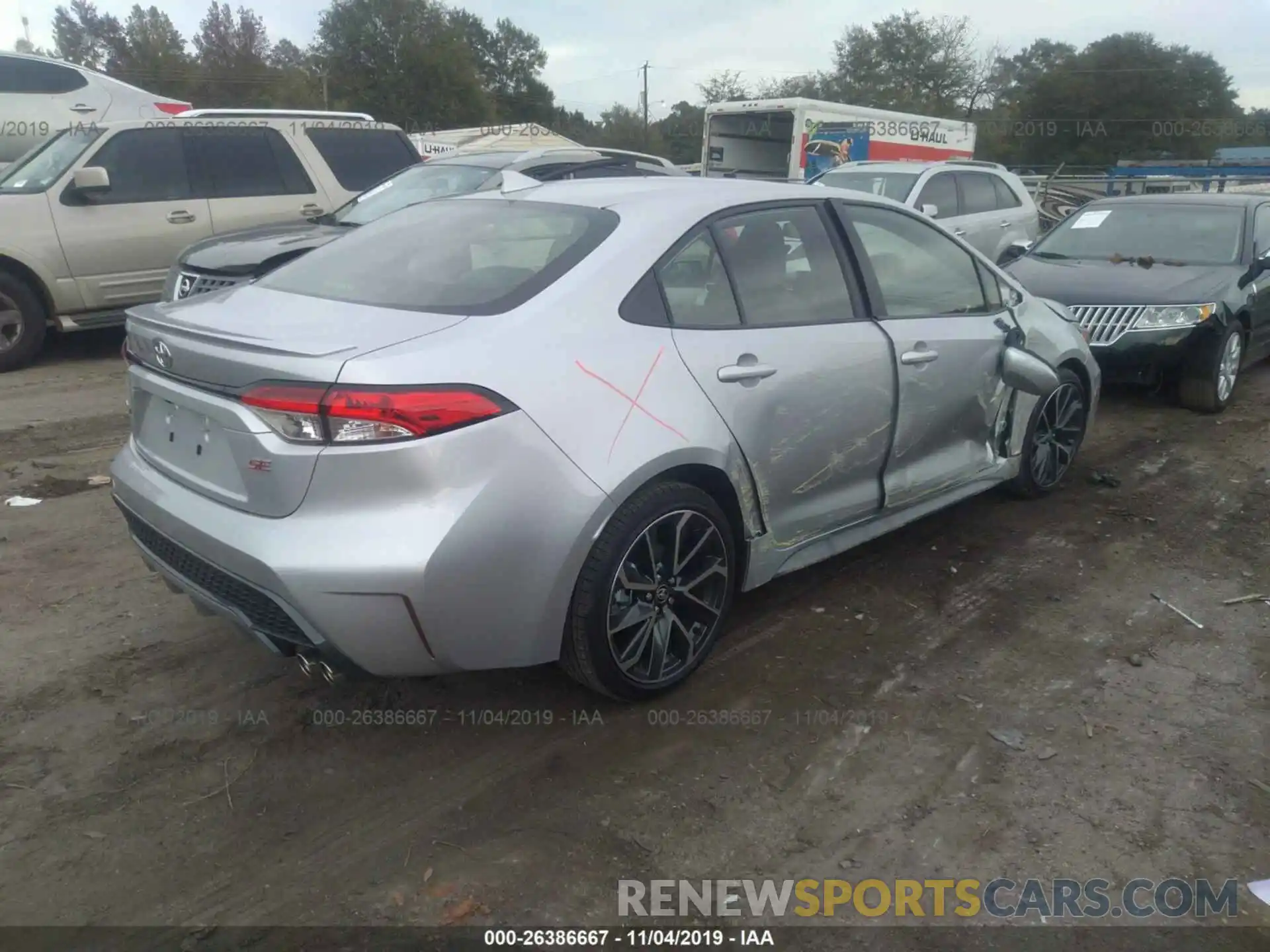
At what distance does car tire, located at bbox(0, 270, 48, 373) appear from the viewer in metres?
7.93

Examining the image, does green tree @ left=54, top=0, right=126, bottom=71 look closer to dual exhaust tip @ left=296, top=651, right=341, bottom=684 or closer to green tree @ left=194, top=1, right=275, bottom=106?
green tree @ left=194, top=1, right=275, bottom=106

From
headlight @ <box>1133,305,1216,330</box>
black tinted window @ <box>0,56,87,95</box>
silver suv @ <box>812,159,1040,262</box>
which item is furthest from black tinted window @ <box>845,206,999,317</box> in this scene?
black tinted window @ <box>0,56,87,95</box>

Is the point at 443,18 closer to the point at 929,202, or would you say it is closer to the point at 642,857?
the point at 929,202

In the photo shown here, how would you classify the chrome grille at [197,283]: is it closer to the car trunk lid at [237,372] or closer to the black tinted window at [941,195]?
the car trunk lid at [237,372]

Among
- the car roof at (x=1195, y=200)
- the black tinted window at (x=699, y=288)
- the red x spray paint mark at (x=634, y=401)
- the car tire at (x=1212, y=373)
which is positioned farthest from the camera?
the car roof at (x=1195, y=200)

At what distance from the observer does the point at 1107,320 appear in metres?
7.16

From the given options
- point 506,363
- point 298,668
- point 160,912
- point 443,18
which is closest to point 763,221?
point 506,363

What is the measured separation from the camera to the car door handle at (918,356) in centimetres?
397

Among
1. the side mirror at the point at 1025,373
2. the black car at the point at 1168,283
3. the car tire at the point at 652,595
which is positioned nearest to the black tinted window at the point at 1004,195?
the black car at the point at 1168,283

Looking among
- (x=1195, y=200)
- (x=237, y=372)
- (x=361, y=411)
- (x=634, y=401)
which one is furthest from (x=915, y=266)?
(x=1195, y=200)

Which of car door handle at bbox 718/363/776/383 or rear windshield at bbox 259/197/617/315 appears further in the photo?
car door handle at bbox 718/363/776/383

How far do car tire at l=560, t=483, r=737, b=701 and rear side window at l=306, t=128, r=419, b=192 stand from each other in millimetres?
7337

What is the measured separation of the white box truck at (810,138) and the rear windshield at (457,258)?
15.0 metres

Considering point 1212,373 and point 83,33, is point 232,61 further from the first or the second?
point 1212,373
